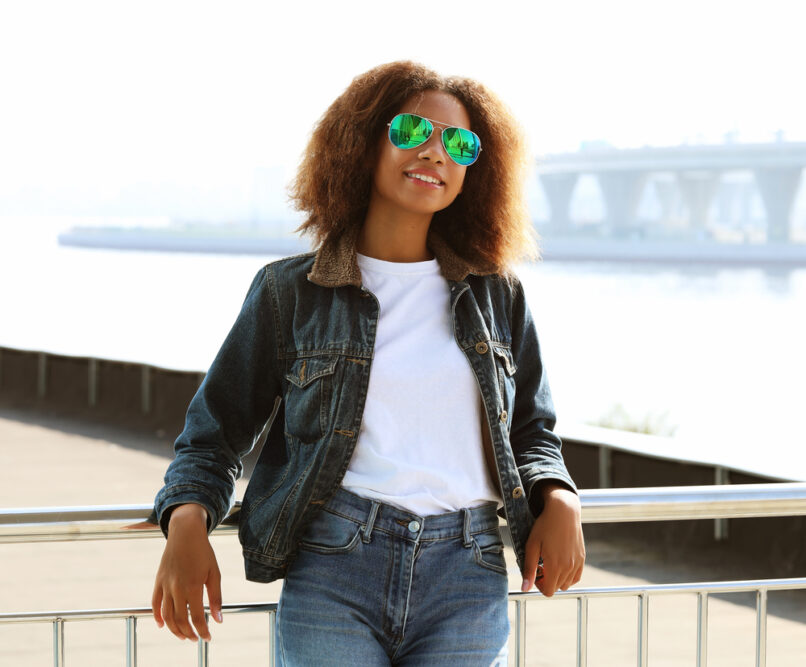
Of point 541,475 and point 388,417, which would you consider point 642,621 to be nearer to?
point 541,475

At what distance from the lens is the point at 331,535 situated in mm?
1599

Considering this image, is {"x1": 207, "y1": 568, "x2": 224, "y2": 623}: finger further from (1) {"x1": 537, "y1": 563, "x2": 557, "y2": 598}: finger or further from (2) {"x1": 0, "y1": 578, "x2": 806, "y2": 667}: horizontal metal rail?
(1) {"x1": 537, "y1": 563, "x2": 557, "y2": 598}: finger

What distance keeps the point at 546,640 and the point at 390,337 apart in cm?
394

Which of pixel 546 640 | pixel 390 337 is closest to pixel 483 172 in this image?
pixel 390 337

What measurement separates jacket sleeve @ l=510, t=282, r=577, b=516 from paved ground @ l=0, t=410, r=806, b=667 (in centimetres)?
333

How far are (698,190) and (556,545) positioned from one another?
198ft

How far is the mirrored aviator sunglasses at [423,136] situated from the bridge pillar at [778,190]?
5380cm

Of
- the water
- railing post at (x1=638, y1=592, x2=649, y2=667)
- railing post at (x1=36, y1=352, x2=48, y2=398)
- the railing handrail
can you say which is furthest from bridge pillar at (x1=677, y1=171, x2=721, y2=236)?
railing post at (x1=638, y1=592, x2=649, y2=667)

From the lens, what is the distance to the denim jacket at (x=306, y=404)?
162cm

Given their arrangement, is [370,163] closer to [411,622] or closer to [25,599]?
[411,622]

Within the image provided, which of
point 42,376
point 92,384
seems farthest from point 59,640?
point 42,376

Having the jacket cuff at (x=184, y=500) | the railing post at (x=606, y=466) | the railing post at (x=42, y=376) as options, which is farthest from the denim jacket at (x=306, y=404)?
the railing post at (x=42, y=376)

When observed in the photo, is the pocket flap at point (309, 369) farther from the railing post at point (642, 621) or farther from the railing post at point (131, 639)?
the railing post at point (642, 621)

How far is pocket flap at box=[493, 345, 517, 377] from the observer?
1.73 metres
